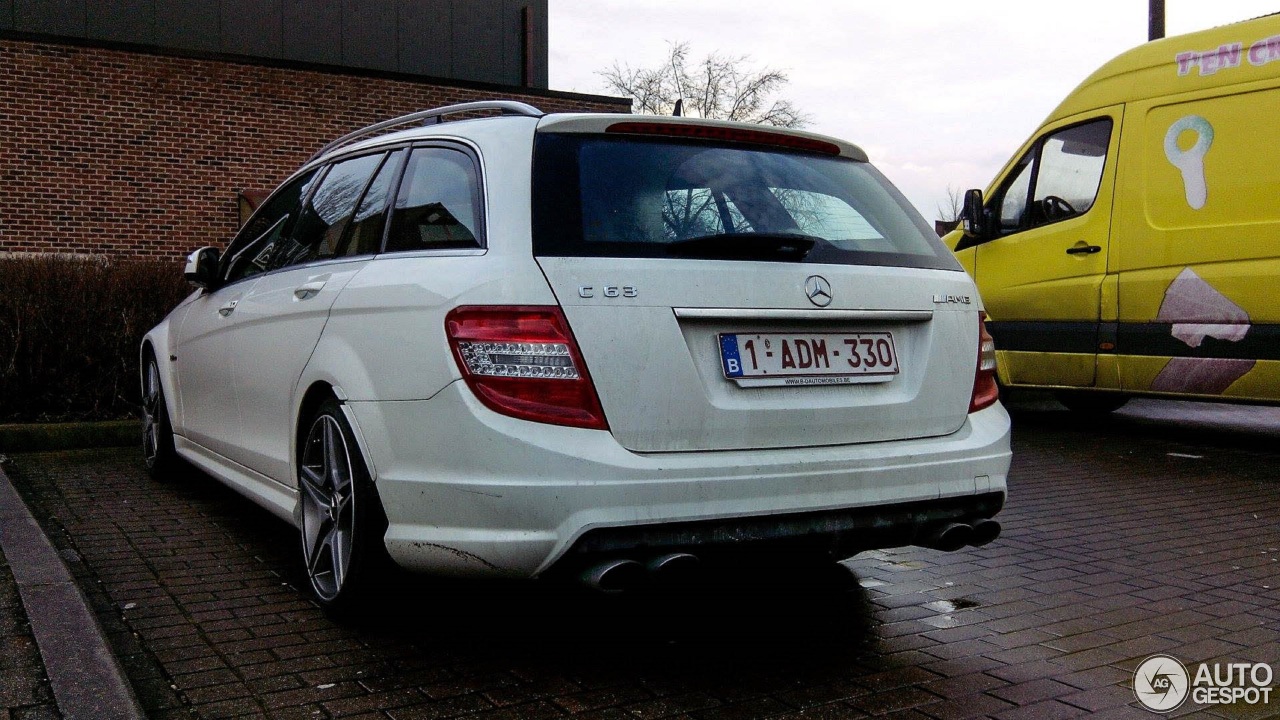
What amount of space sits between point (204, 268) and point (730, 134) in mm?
3081

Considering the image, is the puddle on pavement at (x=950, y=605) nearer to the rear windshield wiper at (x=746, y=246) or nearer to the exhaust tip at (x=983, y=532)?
the exhaust tip at (x=983, y=532)

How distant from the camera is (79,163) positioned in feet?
53.8

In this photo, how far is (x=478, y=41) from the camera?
22.8 metres

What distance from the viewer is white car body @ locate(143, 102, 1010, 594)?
10.4 feet

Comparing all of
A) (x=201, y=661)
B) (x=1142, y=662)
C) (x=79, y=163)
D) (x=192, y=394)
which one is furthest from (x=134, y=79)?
(x=1142, y=662)

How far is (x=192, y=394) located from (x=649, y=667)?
10.7ft

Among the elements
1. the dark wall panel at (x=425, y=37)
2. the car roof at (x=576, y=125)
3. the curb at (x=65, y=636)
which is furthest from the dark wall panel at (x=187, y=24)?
the car roof at (x=576, y=125)

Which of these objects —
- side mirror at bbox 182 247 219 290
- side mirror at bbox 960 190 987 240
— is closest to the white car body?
side mirror at bbox 182 247 219 290

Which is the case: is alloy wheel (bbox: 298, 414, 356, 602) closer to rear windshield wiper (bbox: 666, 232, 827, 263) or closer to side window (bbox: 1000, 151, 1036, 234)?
rear windshield wiper (bbox: 666, 232, 827, 263)

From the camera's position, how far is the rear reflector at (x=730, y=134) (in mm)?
3650

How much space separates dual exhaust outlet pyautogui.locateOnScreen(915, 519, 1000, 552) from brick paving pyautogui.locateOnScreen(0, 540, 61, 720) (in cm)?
246

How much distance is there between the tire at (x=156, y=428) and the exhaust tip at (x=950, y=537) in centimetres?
443

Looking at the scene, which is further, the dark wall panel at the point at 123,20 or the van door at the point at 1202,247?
the dark wall panel at the point at 123,20

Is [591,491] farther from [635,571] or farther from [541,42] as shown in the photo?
[541,42]
